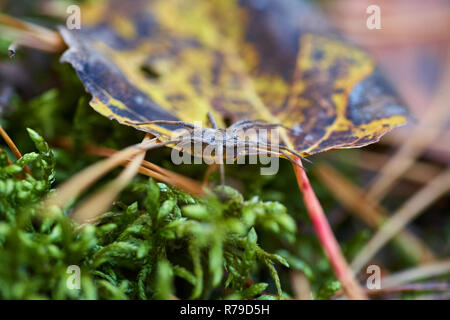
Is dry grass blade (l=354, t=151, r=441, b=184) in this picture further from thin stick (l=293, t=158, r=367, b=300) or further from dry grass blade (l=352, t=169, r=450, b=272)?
thin stick (l=293, t=158, r=367, b=300)

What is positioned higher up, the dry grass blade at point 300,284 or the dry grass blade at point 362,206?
the dry grass blade at point 362,206

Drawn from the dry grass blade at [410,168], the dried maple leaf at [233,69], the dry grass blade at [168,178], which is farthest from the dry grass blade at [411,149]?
the dry grass blade at [168,178]

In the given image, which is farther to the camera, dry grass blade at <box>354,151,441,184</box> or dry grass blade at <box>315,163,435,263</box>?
dry grass blade at <box>354,151,441,184</box>

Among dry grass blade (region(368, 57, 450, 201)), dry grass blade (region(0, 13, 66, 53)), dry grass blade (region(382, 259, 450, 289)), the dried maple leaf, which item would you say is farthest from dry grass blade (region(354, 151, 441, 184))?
dry grass blade (region(0, 13, 66, 53))

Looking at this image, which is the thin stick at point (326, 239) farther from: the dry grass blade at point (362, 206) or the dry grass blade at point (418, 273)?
the dry grass blade at point (362, 206)

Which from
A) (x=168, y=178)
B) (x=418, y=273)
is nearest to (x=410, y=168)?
(x=418, y=273)
